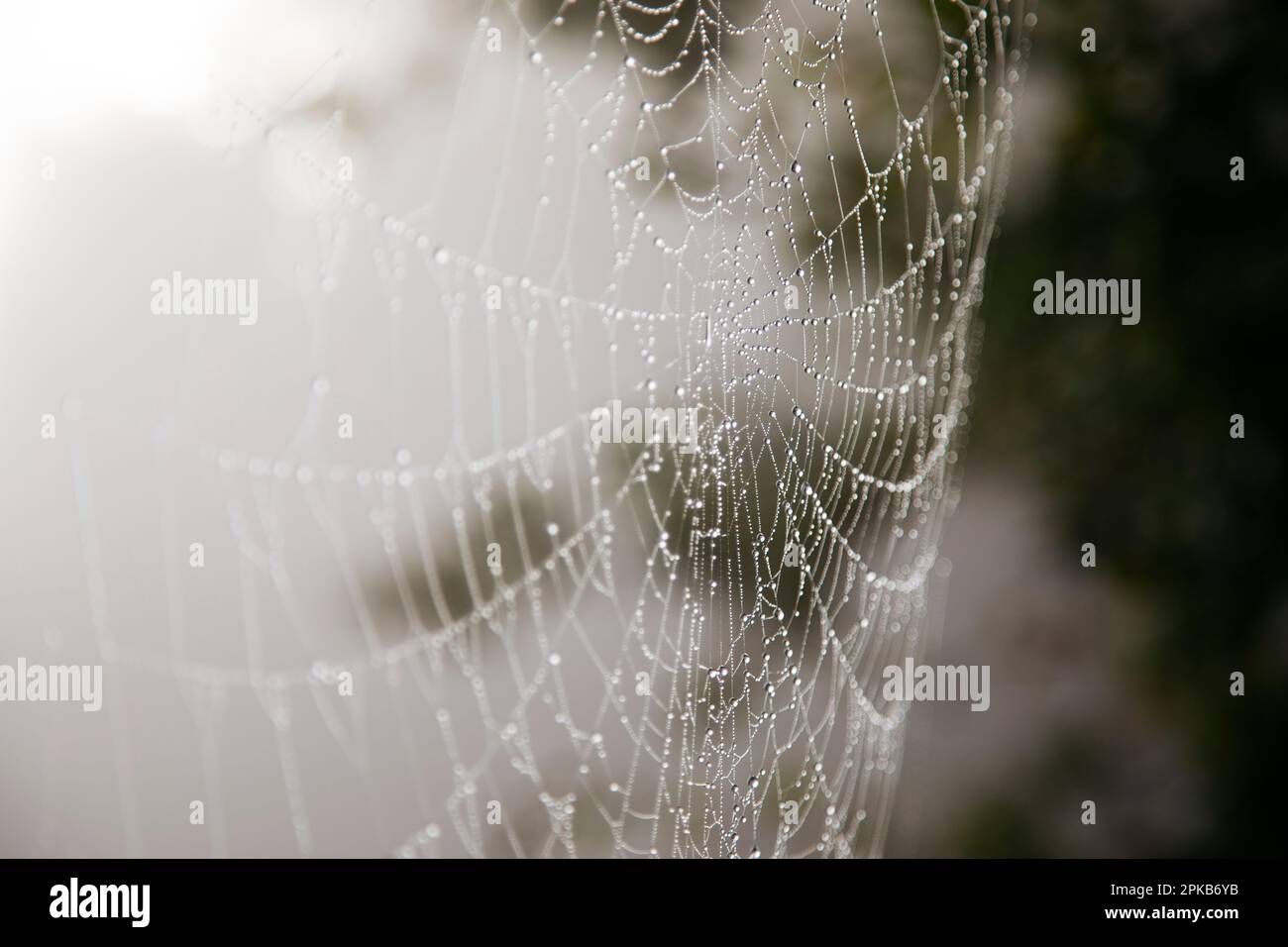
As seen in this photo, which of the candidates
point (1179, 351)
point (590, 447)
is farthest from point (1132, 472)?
point (590, 447)

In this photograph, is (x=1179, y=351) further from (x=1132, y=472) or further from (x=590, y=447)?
(x=590, y=447)

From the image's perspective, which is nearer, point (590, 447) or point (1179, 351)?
point (590, 447)

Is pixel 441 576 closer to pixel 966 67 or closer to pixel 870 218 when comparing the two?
pixel 870 218

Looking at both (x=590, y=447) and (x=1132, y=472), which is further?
(x=1132, y=472)

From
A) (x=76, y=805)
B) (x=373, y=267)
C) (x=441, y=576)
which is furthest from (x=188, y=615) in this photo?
(x=441, y=576)

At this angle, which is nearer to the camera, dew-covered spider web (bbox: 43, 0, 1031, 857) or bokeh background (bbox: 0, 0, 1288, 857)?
dew-covered spider web (bbox: 43, 0, 1031, 857)

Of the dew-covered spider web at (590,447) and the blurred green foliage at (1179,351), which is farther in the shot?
the blurred green foliage at (1179,351)

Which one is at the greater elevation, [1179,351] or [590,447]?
[1179,351]

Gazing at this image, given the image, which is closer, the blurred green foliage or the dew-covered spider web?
the dew-covered spider web
